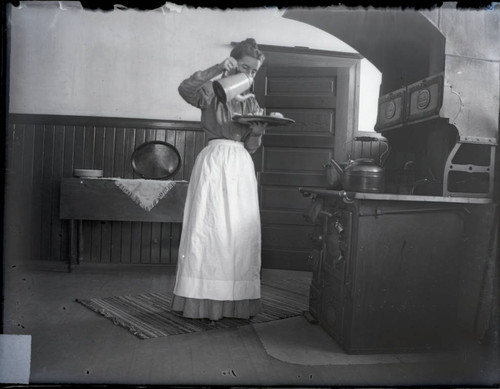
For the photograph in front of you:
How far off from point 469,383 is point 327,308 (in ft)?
2.77

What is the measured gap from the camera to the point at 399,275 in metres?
2.38

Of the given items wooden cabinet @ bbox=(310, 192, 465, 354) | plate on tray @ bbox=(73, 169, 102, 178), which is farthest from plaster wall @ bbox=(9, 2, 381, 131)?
wooden cabinet @ bbox=(310, 192, 465, 354)

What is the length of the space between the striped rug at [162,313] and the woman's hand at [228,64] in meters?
1.60

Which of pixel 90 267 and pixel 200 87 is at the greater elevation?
pixel 200 87

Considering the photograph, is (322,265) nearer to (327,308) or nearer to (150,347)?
(327,308)

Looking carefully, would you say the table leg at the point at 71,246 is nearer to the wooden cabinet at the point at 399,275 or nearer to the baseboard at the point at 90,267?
the baseboard at the point at 90,267

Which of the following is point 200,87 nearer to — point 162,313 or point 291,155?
point 162,313

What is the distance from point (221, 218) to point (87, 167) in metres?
2.41

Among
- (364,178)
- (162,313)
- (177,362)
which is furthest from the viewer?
(162,313)

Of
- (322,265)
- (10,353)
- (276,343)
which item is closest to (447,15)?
(322,265)

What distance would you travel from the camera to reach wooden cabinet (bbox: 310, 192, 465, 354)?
7.73ft

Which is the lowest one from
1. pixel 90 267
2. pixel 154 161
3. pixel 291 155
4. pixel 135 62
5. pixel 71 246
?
pixel 90 267

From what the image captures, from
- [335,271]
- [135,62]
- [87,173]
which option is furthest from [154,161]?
[335,271]

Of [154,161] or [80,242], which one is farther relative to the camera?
[154,161]
